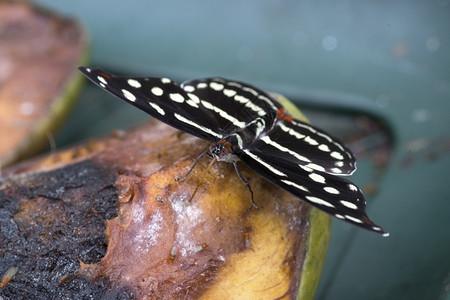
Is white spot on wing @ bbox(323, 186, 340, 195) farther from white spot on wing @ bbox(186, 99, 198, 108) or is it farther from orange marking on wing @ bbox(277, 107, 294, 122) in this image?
white spot on wing @ bbox(186, 99, 198, 108)

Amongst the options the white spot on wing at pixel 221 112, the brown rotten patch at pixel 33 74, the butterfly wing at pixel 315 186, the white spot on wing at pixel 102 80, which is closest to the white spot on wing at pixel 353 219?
the butterfly wing at pixel 315 186

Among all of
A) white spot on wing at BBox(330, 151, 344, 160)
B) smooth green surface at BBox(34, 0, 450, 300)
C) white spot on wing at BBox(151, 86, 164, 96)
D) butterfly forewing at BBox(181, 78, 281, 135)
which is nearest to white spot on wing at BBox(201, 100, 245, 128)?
butterfly forewing at BBox(181, 78, 281, 135)

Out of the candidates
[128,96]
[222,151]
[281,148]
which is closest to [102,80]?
[128,96]

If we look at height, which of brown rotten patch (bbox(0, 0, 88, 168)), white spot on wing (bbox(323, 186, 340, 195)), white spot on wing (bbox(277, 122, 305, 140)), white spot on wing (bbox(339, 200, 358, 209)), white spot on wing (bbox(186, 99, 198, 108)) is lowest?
brown rotten patch (bbox(0, 0, 88, 168))

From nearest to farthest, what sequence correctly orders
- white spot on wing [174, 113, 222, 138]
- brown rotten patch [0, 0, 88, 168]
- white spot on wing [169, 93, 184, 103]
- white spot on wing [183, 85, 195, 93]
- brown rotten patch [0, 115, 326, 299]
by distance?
1. brown rotten patch [0, 115, 326, 299]
2. white spot on wing [174, 113, 222, 138]
3. white spot on wing [169, 93, 184, 103]
4. white spot on wing [183, 85, 195, 93]
5. brown rotten patch [0, 0, 88, 168]

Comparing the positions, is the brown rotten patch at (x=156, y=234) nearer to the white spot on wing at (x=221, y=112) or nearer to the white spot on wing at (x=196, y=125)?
the white spot on wing at (x=196, y=125)
